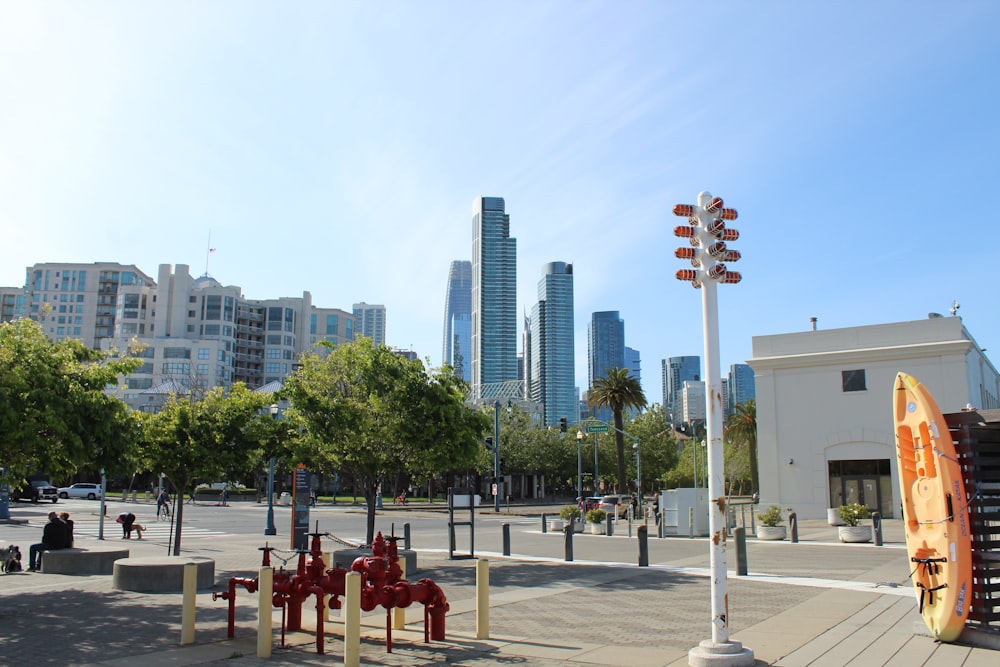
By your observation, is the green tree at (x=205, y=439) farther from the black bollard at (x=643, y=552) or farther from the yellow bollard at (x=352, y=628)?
the yellow bollard at (x=352, y=628)

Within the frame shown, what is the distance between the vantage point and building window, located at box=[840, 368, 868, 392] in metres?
40.9

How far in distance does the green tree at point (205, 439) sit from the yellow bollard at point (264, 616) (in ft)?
38.5

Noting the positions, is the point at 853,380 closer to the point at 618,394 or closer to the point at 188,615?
the point at 618,394

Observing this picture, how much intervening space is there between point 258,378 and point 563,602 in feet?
450

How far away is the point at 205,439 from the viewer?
2000cm

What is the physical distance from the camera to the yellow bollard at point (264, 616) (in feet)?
29.1

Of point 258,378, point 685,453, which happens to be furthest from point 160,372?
point 685,453

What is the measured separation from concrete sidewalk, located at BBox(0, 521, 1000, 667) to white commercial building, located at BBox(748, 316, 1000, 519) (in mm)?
24537

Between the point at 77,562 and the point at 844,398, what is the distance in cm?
3585

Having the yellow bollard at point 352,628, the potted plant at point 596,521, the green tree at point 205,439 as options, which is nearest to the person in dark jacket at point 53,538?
the green tree at point 205,439

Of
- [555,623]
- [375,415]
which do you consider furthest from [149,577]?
[555,623]

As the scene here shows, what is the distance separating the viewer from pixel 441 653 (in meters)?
9.07

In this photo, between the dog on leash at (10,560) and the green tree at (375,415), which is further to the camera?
the green tree at (375,415)

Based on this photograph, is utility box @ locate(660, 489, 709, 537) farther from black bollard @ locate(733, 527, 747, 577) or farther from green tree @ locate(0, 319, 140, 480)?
green tree @ locate(0, 319, 140, 480)
